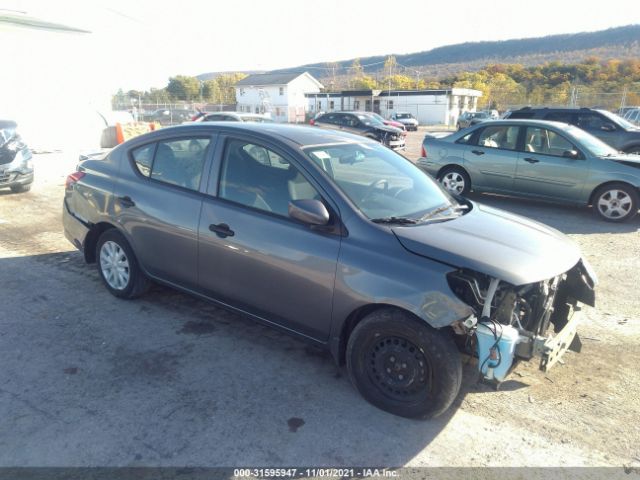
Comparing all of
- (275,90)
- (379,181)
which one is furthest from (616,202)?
(275,90)

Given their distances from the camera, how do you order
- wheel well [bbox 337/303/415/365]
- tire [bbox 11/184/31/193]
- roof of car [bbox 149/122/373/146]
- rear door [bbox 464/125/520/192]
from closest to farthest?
wheel well [bbox 337/303/415/365]
roof of car [bbox 149/122/373/146]
rear door [bbox 464/125/520/192]
tire [bbox 11/184/31/193]

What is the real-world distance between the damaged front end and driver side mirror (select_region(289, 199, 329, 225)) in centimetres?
87

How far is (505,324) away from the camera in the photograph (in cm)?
299

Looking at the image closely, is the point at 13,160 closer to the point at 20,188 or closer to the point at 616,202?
the point at 20,188

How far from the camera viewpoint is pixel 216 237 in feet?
12.3

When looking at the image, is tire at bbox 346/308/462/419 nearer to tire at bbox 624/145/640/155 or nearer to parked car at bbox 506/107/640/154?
parked car at bbox 506/107/640/154

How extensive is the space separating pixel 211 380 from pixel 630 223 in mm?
7519

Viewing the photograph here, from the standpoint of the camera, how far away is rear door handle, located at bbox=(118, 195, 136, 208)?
436 cm

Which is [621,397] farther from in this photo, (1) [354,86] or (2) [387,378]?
(1) [354,86]

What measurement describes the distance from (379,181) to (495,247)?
3.51ft

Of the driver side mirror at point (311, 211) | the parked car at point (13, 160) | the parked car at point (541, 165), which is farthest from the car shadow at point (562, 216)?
the parked car at point (13, 160)

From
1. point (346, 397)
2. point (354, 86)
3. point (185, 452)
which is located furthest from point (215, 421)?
point (354, 86)

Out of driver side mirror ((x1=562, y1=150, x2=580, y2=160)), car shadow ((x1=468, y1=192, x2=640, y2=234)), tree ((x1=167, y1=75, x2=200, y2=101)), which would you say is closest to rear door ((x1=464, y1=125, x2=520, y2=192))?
car shadow ((x1=468, y1=192, x2=640, y2=234))

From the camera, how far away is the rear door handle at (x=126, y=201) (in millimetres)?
4355
